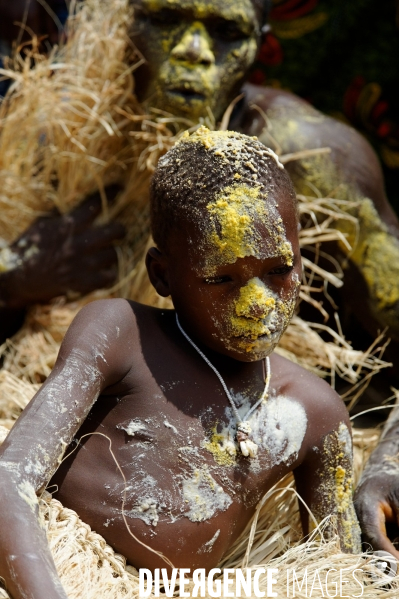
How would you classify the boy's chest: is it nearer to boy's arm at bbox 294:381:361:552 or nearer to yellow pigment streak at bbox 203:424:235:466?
yellow pigment streak at bbox 203:424:235:466

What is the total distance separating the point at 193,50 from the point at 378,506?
1.14 meters

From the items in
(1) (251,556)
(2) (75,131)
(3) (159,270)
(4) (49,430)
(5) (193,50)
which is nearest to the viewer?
(4) (49,430)

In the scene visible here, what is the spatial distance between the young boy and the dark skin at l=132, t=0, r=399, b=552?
1.73 feet

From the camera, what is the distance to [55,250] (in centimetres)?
232

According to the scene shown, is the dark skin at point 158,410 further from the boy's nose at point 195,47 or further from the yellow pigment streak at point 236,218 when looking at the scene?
the boy's nose at point 195,47

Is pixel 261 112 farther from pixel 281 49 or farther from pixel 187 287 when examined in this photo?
pixel 281 49

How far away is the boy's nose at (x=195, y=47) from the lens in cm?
208

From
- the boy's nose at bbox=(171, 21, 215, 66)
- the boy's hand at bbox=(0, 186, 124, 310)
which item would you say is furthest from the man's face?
the boy's hand at bbox=(0, 186, 124, 310)

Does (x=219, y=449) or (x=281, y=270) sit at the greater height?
(x=281, y=270)

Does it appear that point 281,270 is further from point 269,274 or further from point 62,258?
point 62,258

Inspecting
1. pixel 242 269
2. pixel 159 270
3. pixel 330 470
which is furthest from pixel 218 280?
pixel 330 470

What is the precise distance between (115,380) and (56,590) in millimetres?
385

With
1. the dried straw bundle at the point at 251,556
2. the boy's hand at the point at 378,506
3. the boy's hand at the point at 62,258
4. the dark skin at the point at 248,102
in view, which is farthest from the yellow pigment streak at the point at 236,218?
the boy's hand at the point at 62,258

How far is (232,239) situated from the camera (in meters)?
1.43
